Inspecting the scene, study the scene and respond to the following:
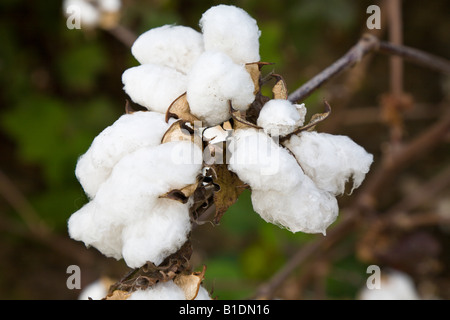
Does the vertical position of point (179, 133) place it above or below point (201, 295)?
above

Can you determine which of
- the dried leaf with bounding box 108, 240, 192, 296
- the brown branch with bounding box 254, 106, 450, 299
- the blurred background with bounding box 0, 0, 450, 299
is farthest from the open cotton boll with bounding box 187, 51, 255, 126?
the blurred background with bounding box 0, 0, 450, 299

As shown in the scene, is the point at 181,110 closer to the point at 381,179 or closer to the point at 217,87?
the point at 217,87

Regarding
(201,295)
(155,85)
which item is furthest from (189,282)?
(155,85)

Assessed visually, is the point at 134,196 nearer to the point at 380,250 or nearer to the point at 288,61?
the point at 380,250

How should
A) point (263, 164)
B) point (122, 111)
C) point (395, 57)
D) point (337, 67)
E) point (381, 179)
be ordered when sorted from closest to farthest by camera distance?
point (263, 164) < point (337, 67) < point (395, 57) < point (381, 179) < point (122, 111)

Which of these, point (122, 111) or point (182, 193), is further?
point (122, 111)

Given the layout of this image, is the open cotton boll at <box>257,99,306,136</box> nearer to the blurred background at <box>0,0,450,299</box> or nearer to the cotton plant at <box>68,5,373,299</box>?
the cotton plant at <box>68,5,373,299</box>
